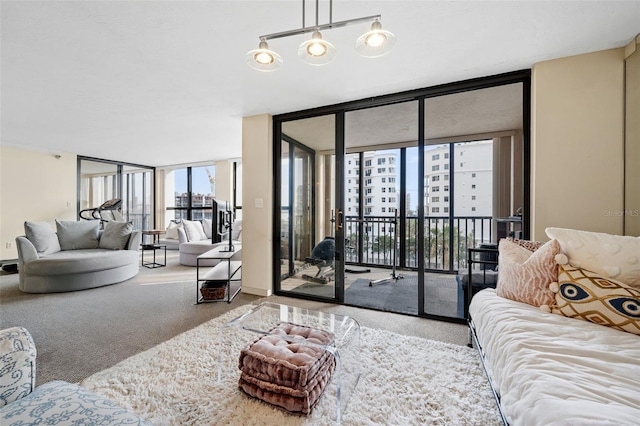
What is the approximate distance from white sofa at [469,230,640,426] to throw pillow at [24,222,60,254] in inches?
209

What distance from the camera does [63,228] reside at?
161 inches

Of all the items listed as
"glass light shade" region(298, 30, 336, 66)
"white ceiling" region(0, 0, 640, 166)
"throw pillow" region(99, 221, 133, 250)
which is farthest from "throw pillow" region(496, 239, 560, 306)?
"throw pillow" region(99, 221, 133, 250)

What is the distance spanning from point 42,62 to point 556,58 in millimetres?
4140

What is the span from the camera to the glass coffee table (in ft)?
4.57

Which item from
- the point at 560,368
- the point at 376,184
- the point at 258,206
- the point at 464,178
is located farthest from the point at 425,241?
the point at 560,368

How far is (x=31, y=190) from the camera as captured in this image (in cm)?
517

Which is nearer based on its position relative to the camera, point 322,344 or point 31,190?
point 322,344

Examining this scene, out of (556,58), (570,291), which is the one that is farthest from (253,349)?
(556,58)

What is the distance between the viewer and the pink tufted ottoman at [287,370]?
1.28 metres

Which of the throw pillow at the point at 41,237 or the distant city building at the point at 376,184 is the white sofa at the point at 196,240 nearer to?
the throw pillow at the point at 41,237

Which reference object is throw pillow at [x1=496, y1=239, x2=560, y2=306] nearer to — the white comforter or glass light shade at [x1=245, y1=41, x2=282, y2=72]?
the white comforter

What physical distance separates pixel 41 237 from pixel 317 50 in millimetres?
4683

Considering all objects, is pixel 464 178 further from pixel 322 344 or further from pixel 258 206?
pixel 322 344

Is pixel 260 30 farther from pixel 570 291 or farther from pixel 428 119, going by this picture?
pixel 428 119
